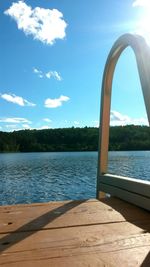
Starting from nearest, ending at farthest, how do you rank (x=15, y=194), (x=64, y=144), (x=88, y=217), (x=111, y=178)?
(x=88, y=217)
(x=111, y=178)
(x=15, y=194)
(x=64, y=144)

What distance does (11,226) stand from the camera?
1662 mm

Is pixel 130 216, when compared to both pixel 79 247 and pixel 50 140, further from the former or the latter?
pixel 50 140

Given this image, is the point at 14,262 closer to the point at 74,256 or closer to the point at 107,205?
the point at 74,256

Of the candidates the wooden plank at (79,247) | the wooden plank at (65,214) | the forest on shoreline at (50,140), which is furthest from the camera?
the forest on shoreline at (50,140)

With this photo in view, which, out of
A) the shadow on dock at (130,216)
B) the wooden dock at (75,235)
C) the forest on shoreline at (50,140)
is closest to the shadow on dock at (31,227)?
the wooden dock at (75,235)

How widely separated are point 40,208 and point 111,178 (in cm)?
57

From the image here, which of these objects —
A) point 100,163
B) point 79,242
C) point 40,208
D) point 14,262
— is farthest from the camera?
point 100,163

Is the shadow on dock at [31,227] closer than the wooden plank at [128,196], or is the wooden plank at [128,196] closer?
the shadow on dock at [31,227]

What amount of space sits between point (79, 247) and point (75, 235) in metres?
0.16

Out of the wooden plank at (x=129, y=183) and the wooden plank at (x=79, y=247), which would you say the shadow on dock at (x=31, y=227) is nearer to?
the wooden plank at (x=79, y=247)

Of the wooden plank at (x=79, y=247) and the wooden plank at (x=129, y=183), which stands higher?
the wooden plank at (x=129, y=183)

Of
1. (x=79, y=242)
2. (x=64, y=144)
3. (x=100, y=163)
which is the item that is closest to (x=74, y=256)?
(x=79, y=242)

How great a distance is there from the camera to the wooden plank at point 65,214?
1.68 metres

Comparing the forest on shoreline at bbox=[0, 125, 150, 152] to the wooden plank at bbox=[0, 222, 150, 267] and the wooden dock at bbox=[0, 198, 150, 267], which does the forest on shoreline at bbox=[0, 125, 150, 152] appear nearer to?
the wooden dock at bbox=[0, 198, 150, 267]
